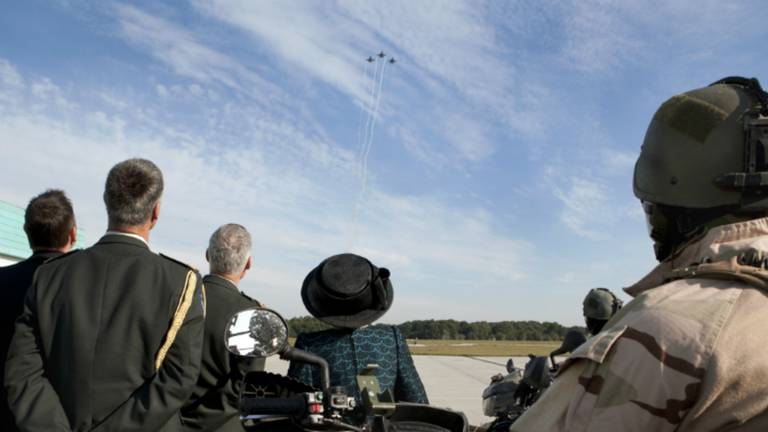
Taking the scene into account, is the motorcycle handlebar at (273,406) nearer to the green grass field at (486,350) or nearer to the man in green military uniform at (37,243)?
the man in green military uniform at (37,243)

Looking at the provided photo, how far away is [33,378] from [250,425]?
1044mm

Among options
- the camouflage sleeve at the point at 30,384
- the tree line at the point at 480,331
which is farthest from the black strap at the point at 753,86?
the tree line at the point at 480,331

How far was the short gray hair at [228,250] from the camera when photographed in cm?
388

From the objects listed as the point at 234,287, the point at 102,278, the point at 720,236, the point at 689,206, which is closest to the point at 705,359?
the point at 720,236

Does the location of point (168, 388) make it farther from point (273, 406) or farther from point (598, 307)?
point (598, 307)

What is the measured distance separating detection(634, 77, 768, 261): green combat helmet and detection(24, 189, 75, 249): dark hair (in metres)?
3.19

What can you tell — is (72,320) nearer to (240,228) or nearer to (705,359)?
(240,228)

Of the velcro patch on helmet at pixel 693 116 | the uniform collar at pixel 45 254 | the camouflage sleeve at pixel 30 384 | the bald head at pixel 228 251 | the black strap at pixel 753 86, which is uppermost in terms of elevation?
the black strap at pixel 753 86

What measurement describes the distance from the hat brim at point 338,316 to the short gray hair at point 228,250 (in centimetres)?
39

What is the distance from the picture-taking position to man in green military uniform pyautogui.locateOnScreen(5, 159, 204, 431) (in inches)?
111

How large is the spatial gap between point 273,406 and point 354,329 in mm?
1522

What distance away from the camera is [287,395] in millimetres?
2387

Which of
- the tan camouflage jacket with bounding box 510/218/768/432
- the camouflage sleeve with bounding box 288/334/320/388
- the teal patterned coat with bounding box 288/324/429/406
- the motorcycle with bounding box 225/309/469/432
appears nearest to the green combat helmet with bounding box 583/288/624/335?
the teal patterned coat with bounding box 288/324/429/406

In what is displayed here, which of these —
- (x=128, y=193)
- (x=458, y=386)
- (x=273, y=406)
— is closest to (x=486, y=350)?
(x=458, y=386)
